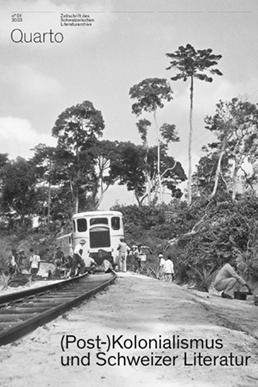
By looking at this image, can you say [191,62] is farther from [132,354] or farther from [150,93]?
[132,354]

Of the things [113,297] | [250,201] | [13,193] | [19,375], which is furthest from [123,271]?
[13,193]

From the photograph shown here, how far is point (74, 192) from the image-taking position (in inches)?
1935

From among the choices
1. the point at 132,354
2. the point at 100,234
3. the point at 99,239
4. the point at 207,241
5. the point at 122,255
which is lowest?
the point at 132,354

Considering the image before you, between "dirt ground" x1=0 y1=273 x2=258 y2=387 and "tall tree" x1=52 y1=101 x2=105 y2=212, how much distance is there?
40941 mm

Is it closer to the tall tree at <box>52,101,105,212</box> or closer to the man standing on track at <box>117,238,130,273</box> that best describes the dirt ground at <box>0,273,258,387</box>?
the man standing on track at <box>117,238,130,273</box>

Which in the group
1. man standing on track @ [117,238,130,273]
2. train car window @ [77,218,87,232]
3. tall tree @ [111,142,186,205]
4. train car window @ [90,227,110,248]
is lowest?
man standing on track @ [117,238,130,273]

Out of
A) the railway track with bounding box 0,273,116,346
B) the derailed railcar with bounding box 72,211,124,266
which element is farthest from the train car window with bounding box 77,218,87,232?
the railway track with bounding box 0,273,116,346

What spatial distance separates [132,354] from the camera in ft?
15.1

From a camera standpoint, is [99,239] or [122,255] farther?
[99,239]

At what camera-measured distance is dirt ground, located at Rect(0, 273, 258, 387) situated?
3.81 meters

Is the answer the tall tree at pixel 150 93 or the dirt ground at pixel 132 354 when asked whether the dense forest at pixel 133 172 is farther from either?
the dirt ground at pixel 132 354

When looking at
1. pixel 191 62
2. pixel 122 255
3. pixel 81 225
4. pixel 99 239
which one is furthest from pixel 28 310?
pixel 191 62

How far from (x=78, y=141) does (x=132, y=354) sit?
145 feet

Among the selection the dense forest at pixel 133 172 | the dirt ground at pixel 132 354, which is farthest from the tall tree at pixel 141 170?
the dirt ground at pixel 132 354
